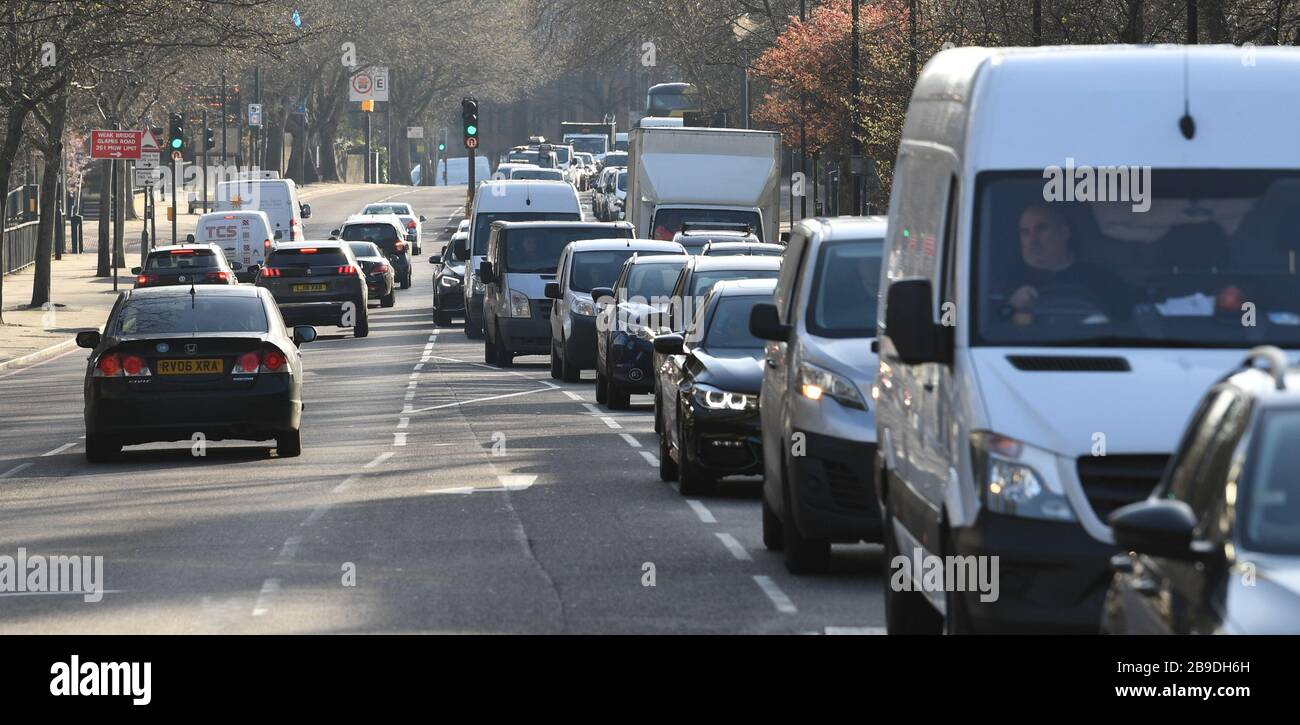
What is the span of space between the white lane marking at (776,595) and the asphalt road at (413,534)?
0.01 metres

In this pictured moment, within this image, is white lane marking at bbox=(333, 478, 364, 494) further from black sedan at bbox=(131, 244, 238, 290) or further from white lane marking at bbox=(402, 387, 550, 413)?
black sedan at bbox=(131, 244, 238, 290)

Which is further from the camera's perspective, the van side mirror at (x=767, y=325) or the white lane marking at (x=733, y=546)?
the white lane marking at (x=733, y=546)

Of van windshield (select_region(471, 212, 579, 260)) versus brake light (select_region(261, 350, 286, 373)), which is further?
van windshield (select_region(471, 212, 579, 260))

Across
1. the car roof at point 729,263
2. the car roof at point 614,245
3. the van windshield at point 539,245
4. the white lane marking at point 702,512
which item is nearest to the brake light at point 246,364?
the car roof at point 729,263

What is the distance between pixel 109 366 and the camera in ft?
59.4

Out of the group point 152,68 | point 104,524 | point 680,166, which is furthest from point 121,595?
point 152,68

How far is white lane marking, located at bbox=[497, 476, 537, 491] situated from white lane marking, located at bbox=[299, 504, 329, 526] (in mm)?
1615

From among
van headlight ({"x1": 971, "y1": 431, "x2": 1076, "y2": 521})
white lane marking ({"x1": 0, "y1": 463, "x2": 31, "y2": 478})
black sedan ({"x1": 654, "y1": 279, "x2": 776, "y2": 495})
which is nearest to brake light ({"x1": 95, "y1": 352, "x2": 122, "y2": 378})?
white lane marking ({"x1": 0, "y1": 463, "x2": 31, "y2": 478})

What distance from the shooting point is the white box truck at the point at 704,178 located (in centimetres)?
3875

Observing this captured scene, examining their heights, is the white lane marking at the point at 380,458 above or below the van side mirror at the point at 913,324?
below

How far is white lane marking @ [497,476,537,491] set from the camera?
1639 centimetres

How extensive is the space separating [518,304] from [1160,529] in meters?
26.4

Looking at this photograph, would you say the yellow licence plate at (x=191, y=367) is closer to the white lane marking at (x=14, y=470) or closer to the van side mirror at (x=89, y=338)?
the van side mirror at (x=89, y=338)
